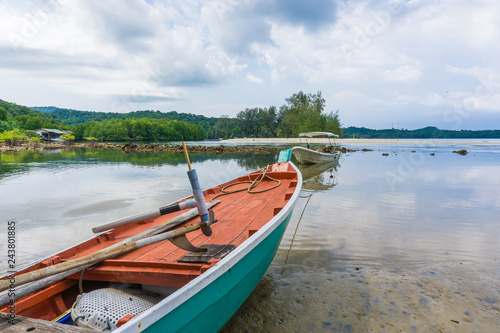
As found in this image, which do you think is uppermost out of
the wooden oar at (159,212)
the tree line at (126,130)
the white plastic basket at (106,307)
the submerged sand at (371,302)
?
the tree line at (126,130)

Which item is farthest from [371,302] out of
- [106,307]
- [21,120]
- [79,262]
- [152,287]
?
[21,120]

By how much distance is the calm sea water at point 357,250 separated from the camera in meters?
3.44

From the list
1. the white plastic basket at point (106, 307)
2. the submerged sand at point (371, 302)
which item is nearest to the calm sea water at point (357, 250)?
the submerged sand at point (371, 302)

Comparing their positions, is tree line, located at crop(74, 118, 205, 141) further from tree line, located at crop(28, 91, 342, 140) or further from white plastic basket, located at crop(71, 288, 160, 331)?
white plastic basket, located at crop(71, 288, 160, 331)

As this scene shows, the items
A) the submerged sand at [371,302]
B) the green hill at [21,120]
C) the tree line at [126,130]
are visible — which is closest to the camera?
the submerged sand at [371,302]

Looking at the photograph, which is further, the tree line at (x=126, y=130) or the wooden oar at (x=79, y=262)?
the tree line at (x=126, y=130)

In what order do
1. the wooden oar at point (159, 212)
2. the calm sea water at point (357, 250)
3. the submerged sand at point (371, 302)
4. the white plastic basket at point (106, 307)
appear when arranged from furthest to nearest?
the calm sea water at point (357, 250) < the submerged sand at point (371, 302) < the wooden oar at point (159, 212) < the white plastic basket at point (106, 307)

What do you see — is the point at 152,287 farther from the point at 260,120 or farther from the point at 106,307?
the point at 260,120

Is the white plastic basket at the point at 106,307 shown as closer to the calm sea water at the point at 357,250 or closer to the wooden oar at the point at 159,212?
the wooden oar at the point at 159,212

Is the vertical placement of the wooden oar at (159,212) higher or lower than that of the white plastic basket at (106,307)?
higher

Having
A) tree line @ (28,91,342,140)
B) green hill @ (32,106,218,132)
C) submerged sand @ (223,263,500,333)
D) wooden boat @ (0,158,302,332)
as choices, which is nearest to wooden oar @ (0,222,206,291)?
wooden boat @ (0,158,302,332)

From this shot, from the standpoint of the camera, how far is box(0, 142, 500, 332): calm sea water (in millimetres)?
3439

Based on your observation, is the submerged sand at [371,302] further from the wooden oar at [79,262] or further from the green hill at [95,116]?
the green hill at [95,116]

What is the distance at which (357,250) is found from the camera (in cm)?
534
